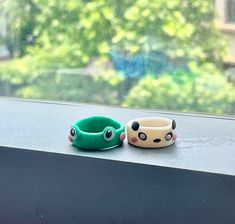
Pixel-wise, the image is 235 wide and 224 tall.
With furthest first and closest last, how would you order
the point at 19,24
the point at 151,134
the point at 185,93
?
the point at 19,24 → the point at 185,93 → the point at 151,134

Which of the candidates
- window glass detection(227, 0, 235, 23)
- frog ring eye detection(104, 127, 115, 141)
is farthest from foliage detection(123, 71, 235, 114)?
frog ring eye detection(104, 127, 115, 141)

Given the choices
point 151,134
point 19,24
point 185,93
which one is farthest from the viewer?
point 19,24

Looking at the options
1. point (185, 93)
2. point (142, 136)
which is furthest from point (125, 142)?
point (185, 93)

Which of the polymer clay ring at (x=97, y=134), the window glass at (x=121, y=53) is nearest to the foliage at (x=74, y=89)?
the window glass at (x=121, y=53)

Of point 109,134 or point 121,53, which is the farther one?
point 121,53

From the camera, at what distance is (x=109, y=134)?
817mm

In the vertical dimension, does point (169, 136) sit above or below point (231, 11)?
below

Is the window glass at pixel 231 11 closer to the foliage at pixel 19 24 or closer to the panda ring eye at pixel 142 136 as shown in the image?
the panda ring eye at pixel 142 136

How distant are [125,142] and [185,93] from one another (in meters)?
0.20

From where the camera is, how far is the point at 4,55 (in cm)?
113

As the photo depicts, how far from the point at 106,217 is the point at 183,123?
0.24 m

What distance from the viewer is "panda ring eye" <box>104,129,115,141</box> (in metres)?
0.81

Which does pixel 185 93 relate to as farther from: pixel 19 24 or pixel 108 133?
pixel 19 24

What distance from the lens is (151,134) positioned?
0.81m
